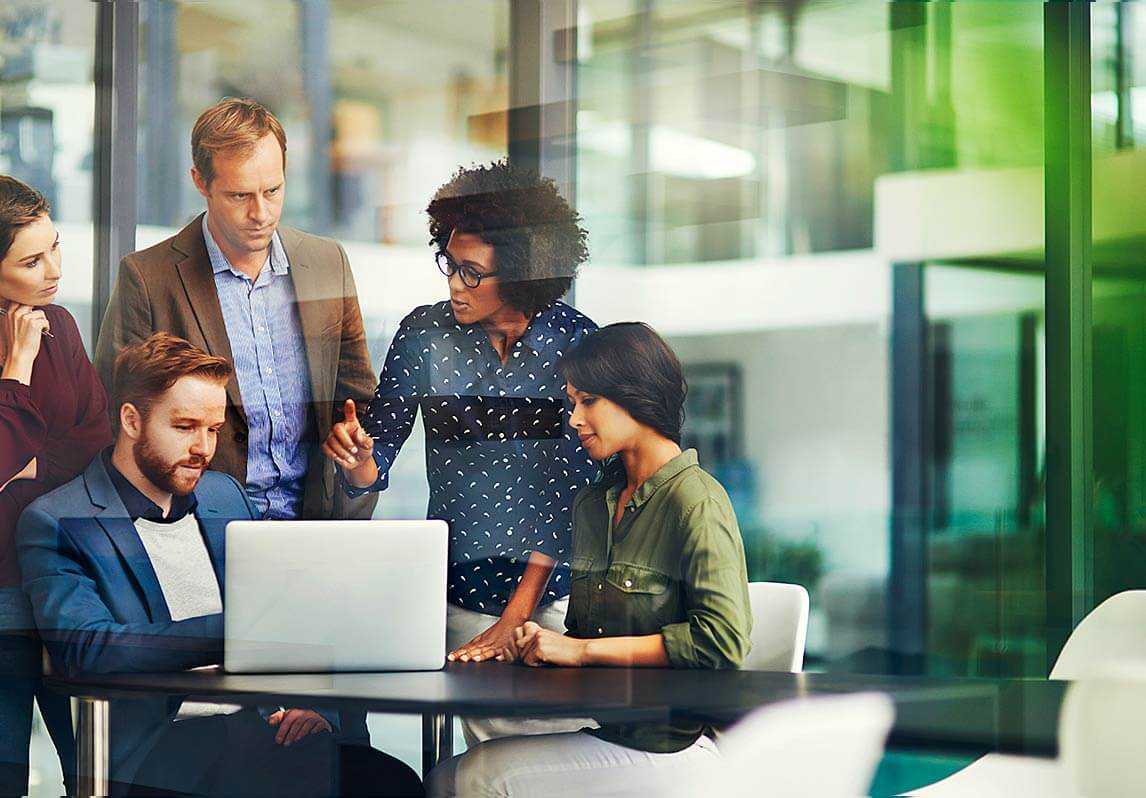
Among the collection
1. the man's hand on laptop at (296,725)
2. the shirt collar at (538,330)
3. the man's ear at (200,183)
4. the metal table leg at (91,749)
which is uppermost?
the man's ear at (200,183)

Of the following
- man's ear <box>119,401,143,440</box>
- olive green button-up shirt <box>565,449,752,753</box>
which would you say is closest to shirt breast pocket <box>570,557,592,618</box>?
olive green button-up shirt <box>565,449,752,753</box>

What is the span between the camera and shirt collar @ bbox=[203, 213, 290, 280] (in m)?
3.33

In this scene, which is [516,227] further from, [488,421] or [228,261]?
[228,261]

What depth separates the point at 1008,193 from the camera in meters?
3.98

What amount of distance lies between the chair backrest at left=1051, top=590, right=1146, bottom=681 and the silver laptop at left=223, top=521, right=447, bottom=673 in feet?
5.21

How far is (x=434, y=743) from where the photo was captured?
115 inches

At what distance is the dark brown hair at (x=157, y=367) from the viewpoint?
10.8 ft

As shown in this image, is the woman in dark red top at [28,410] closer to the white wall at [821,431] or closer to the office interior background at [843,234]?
the office interior background at [843,234]

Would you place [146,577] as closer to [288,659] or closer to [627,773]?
[288,659]

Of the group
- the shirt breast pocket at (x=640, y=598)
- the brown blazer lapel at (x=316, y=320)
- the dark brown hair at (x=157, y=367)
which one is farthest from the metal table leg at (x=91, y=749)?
the shirt breast pocket at (x=640, y=598)

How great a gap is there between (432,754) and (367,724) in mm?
235

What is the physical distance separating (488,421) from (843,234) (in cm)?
132

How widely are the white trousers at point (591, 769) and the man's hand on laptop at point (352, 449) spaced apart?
99 centimetres

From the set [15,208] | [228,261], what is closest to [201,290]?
[228,261]
